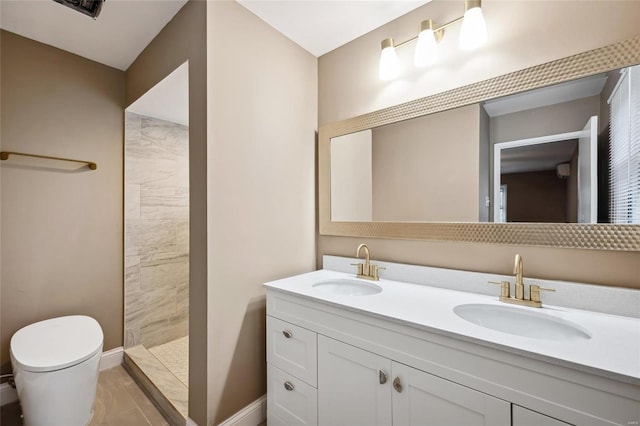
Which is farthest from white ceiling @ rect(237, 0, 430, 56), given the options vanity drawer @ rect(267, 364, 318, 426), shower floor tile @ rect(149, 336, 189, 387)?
shower floor tile @ rect(149, 336, 189, 387)

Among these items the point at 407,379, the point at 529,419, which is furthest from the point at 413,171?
the point at 529,419

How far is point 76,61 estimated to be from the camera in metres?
2.04

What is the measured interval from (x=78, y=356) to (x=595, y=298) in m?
2.39

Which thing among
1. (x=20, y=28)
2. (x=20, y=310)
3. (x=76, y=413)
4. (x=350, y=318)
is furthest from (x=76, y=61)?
(x=350, y=318)

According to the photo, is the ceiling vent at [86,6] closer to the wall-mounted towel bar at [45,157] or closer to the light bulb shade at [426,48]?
the wall-mounted towel bar at [45,157]

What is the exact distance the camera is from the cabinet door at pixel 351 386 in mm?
1052

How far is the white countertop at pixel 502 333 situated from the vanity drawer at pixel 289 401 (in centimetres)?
45

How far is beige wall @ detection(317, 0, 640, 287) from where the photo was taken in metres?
1.08

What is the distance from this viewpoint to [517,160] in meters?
1.27

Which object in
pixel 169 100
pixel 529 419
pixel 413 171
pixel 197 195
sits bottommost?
pixel 529 419

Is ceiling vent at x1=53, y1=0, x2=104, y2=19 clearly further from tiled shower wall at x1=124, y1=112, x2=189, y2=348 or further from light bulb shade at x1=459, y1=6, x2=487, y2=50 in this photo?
light bulb shade at x1=459, y1=6, x2=487, y2=50

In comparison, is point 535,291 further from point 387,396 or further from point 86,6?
point 86,6

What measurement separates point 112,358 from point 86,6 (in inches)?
96.0

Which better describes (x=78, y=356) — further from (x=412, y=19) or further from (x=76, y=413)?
(x=412, y=19)
